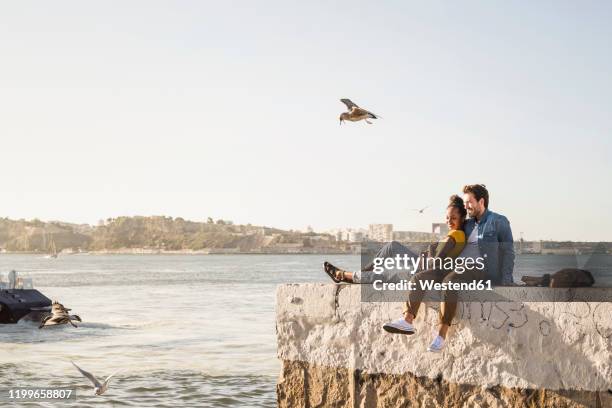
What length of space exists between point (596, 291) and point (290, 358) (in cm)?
270

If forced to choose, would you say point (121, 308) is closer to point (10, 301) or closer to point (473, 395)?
point (10, 301)

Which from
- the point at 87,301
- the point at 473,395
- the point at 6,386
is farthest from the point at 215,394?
the point at 87,301

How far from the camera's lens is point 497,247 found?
7199 millimetres

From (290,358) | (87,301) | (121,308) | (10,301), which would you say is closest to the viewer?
(290,358)

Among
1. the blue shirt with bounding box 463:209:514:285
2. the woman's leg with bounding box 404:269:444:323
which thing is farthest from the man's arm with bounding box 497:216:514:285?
the woman's leg with bounding box 404:269:444:323

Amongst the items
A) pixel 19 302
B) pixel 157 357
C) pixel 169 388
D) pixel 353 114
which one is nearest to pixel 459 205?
pixel 353 114

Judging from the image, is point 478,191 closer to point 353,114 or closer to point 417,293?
point 417,293

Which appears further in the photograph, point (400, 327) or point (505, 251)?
point (505, 251)

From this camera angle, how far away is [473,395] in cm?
700

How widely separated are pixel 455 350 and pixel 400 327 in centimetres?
48

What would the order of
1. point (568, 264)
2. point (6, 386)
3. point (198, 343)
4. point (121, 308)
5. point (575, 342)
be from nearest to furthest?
point (575, 342) → point (568, 264) → point (6, 386) → point (198, 343) → point (121, 308)

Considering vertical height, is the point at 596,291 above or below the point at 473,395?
above

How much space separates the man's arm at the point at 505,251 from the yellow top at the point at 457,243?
30cm

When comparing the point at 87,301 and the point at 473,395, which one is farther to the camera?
the point at 87,301
